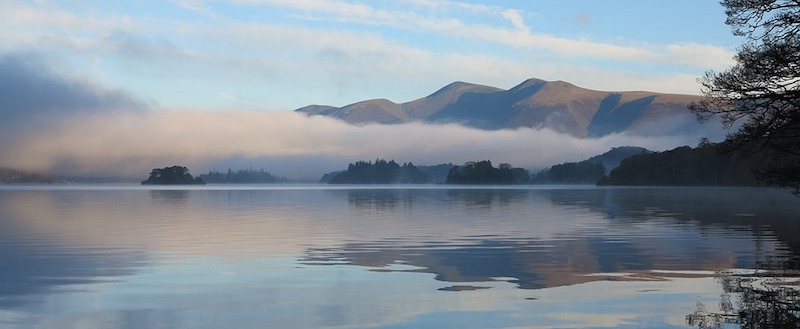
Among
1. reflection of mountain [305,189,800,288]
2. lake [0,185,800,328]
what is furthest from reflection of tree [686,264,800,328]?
reflection of mountain [305,189,800,288]

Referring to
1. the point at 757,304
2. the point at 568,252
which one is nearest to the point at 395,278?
the point at 757,304

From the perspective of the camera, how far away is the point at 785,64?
2750 centimetres

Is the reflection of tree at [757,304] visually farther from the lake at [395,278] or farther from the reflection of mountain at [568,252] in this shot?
the reflection of mountain at [568,252]

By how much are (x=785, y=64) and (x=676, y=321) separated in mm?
16019

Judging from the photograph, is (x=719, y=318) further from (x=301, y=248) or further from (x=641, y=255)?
(x=301, y=248)

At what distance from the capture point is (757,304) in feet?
53.6

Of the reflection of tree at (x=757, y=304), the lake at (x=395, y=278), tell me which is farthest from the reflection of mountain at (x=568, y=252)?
the reflection of tree at (x=757, y=304)

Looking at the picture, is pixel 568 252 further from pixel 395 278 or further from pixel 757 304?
pixel 757 304

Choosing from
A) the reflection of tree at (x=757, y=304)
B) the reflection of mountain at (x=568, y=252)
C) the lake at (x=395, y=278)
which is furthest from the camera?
the reflection of mountain at (x=568, y=252)

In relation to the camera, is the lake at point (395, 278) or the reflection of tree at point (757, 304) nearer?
the reflection of tree at point (757, 304)

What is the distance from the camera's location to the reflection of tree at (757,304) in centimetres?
1457

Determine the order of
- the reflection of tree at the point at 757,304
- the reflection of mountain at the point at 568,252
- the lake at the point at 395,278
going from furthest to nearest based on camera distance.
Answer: the reflection of mountain at the point at 568,252 < the lake at the point at 395,278 < the reflection of tree at the point at 757,304

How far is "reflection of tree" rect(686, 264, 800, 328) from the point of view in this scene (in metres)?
14.6

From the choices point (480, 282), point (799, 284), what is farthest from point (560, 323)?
point (799, 284)
